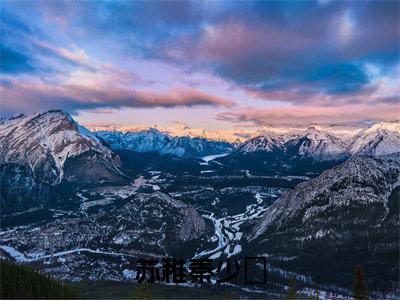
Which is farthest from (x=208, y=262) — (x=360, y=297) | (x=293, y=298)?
(x=360, y=297)

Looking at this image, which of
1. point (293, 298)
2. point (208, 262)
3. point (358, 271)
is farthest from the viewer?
point (208, 262)

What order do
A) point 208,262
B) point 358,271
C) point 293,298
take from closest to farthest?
point 358,271 < point 293,298 < point 208,262

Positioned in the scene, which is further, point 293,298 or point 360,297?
point 293,298

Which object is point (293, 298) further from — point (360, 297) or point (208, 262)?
point (208, 262)

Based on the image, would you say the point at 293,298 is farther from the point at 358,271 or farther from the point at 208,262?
the point at 208,262

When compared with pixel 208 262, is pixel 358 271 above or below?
above

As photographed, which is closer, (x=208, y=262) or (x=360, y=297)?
(x=360, y=297)

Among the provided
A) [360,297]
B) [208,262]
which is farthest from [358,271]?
[208,262]
